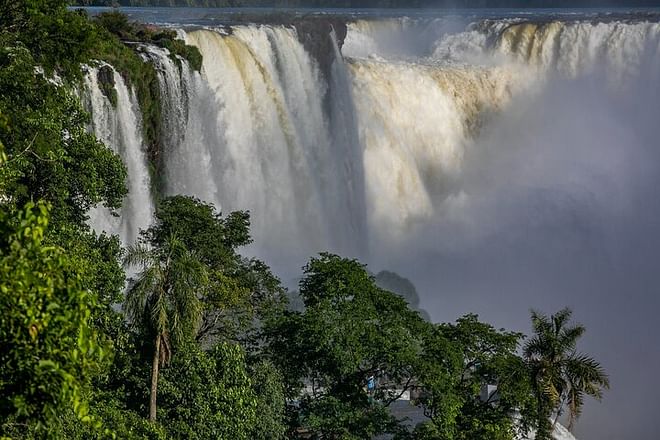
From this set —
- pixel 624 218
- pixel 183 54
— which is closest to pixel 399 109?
pixel 624 218

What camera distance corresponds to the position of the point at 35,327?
23.3 feet

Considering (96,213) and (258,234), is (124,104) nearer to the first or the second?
(96,213)

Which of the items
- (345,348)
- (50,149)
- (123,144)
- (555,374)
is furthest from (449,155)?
(50,149)

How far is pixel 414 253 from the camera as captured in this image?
38.6 meters

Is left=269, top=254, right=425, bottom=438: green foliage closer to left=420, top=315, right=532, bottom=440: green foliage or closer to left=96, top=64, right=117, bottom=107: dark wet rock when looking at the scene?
left=420, top=315, right=532, bottom=440: green foliage

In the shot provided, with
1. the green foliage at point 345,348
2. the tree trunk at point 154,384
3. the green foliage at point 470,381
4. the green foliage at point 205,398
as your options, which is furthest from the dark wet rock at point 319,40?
the tree trunk at point 154,384

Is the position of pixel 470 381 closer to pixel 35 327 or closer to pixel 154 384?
pixel 154 384

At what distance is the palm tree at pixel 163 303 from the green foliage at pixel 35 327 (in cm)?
669

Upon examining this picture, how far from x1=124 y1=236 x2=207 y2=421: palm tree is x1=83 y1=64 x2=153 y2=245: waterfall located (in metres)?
9.76

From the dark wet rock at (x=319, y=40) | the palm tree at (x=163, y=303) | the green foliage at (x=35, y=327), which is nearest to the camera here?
the green foliage at (x=35, y=327)

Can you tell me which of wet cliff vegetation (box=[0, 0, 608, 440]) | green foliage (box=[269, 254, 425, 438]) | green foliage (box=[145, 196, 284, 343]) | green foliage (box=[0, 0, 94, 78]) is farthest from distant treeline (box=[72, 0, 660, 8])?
wet cliff vegetation (box=[0, 0, 608, 440])

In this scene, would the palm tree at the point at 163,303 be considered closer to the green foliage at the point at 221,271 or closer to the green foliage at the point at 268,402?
the green foliage at the point at 268,402

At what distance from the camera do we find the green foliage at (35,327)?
23.2ft

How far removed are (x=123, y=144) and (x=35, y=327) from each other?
18.6 m
